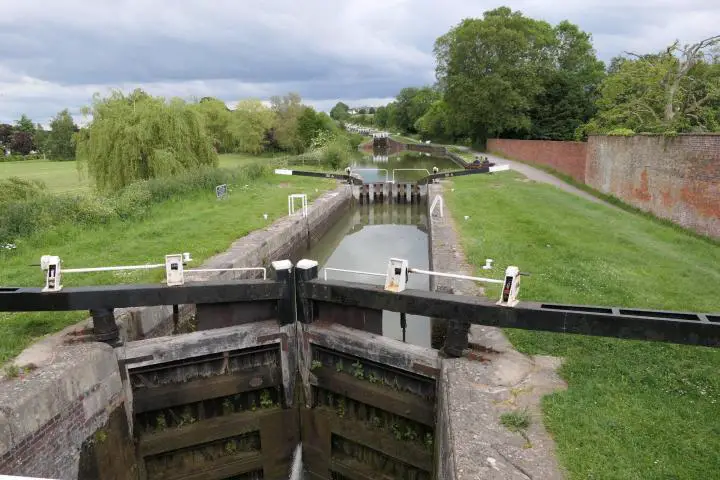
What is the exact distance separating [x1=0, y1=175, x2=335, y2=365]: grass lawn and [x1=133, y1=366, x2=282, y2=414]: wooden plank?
131 centimetres

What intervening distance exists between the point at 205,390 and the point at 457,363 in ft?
10.0

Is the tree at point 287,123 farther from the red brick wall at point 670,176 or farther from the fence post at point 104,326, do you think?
the fence post at point 104,326

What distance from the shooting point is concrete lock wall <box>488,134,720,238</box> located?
10797 mm

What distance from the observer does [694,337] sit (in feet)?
14.0

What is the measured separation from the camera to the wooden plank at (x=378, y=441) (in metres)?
5.30

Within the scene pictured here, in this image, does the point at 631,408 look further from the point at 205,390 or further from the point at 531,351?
the point at 205,390

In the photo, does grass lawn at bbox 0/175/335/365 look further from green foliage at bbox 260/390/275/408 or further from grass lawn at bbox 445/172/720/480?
grass lawn at bbox 445/172/720/480

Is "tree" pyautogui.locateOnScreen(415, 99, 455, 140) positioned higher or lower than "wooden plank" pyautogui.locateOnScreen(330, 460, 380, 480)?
higher

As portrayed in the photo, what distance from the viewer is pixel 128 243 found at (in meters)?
9.34

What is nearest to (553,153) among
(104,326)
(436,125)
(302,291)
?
(302,291)

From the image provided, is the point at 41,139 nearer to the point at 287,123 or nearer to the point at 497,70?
the point at 287,123

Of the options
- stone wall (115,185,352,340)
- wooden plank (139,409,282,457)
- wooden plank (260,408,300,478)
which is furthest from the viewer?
stone wall (115,185,352,340)

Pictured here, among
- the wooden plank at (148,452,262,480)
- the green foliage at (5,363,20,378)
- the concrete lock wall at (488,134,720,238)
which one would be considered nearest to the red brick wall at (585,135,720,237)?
the concrete lock wall at (488,134,720,238)

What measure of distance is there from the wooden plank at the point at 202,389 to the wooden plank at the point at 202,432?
312 mm
